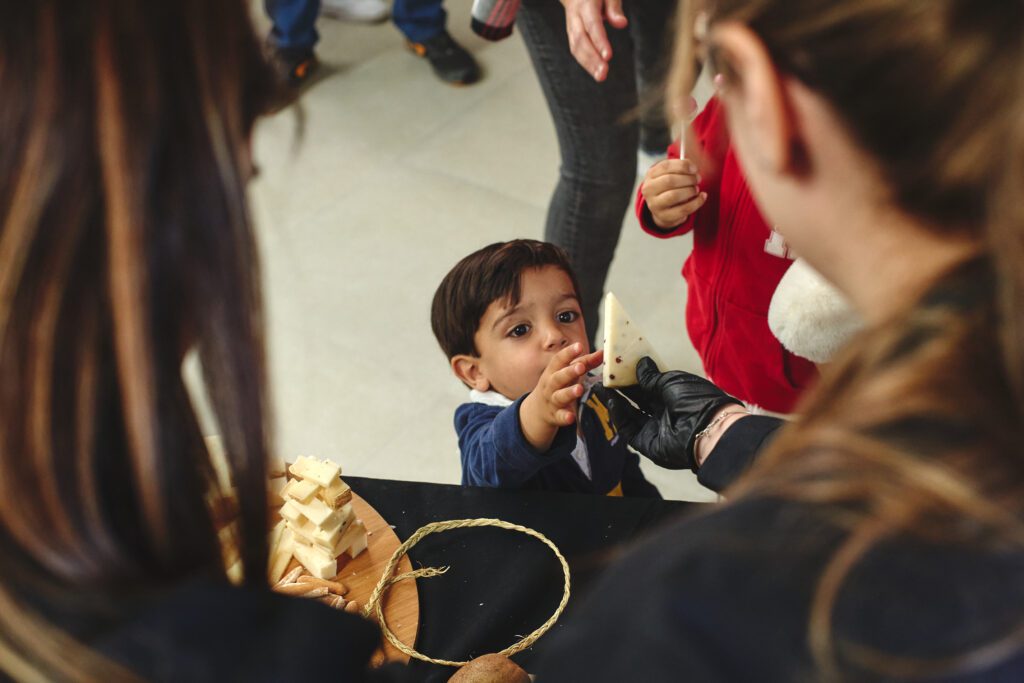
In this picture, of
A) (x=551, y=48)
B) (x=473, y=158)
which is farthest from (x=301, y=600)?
(x=473, y=158)

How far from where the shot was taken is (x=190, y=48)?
0.48 m

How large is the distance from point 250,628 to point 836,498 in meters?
0.31

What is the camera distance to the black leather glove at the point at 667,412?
1.05m

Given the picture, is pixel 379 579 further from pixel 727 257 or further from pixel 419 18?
pixel 419 18

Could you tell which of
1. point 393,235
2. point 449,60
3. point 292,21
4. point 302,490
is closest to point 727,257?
point 302,490

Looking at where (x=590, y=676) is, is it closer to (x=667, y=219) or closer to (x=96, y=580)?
(x=96, y=580)

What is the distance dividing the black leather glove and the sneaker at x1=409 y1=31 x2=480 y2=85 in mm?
1866

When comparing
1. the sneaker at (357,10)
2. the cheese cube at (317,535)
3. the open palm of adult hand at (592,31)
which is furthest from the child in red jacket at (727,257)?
the sneaker at (357,10)

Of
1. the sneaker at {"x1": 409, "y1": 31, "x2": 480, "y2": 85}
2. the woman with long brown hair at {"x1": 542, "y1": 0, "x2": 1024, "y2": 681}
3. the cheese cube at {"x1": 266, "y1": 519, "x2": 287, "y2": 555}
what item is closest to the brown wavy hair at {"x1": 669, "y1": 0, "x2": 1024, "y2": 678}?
the woman with long brown hair at {"x1": 542, "y1": 0, "x2": 1024, "y2": 681}

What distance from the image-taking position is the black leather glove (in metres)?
1.05

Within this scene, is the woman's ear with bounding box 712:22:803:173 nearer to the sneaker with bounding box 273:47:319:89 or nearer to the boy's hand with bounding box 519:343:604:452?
the boy's hand with bounding box 519:343:604:452

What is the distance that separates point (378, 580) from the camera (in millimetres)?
963

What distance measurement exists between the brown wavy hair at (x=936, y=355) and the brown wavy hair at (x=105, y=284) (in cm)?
31

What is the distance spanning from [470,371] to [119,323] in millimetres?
851
